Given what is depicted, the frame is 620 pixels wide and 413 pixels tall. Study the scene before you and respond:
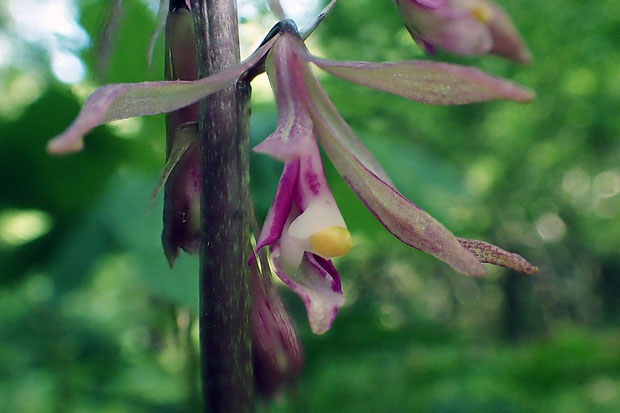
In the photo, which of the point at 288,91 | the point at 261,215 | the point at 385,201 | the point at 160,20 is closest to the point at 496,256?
the point at 385,201

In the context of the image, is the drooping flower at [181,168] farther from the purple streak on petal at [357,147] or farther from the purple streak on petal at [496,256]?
the purple streak on petal at [496,256]

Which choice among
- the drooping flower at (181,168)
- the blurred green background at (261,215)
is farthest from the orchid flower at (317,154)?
the blurred green background at (261,215)

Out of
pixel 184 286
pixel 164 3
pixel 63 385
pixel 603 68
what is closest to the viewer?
pixel 164 3

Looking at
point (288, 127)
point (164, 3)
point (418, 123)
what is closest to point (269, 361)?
point (288, 127)

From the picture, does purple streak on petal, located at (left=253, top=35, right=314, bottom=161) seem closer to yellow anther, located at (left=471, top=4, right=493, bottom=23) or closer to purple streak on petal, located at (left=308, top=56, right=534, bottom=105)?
purple streak on petal, located at (left=308, top=56, right=534, bottom=105)

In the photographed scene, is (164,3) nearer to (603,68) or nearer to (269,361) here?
(269,361)

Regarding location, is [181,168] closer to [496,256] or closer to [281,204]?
[281,204]
